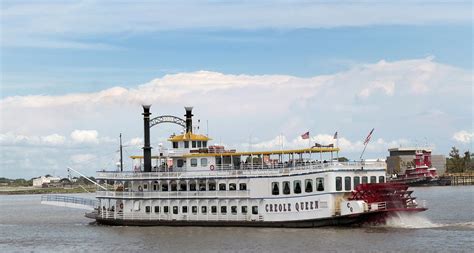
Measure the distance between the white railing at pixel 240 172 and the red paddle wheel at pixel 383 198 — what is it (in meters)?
1.89

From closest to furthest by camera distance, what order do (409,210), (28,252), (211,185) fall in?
(28,252) < (409,210) < (211,185)

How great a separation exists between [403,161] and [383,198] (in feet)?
462

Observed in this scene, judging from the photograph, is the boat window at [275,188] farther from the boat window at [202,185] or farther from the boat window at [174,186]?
the boat window at [174,186]

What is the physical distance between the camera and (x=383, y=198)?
5044 centimetres

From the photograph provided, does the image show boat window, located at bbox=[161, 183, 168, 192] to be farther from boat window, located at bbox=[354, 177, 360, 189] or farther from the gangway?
boat window, located at bbox=[354, 177, 360, 189]

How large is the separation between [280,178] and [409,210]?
8.56 metres

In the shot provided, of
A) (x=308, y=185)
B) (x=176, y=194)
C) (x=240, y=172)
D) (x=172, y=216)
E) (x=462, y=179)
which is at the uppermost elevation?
(x=462, y=179)

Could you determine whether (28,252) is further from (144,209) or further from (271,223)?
(271,223)

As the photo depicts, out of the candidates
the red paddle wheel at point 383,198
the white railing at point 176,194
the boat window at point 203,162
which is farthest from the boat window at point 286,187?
the boat window at point 203,162

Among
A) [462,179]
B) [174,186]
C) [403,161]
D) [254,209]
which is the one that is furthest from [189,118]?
[403,161]

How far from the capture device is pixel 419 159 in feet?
524

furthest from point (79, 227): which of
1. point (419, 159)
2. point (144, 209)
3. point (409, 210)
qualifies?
point (419, 159)

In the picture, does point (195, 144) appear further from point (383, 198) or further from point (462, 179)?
point (462, 179)

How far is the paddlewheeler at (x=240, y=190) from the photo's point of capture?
5012 centimetres
